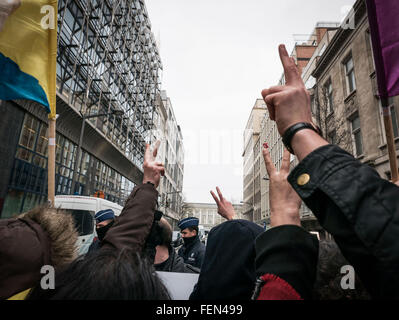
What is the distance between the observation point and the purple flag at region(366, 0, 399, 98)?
88.7 inches

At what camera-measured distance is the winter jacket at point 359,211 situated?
0.65m

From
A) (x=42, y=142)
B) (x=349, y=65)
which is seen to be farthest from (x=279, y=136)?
(x=42, y=142)

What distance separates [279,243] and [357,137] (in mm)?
17518

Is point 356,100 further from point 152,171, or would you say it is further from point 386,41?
point 152,171

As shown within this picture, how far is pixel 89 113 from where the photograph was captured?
19.7m

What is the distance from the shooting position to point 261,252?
0.98 m

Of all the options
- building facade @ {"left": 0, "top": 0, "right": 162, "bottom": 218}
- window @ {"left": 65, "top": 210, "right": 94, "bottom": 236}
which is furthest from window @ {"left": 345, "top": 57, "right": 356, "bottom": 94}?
window @ {"left": 65, "top": 210, "right": 94, "bottom": 236}

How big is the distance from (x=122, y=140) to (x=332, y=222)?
28.2 m

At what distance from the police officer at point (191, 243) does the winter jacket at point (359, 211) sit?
14.4ft

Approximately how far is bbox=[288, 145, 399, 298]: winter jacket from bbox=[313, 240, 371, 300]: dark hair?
13.8 inches

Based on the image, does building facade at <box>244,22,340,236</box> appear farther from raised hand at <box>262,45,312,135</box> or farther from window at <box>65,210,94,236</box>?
window at <box>65,210,94,236</box>

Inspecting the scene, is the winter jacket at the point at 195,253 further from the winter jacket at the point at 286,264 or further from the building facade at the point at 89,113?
the building facade at the point at 89,113
